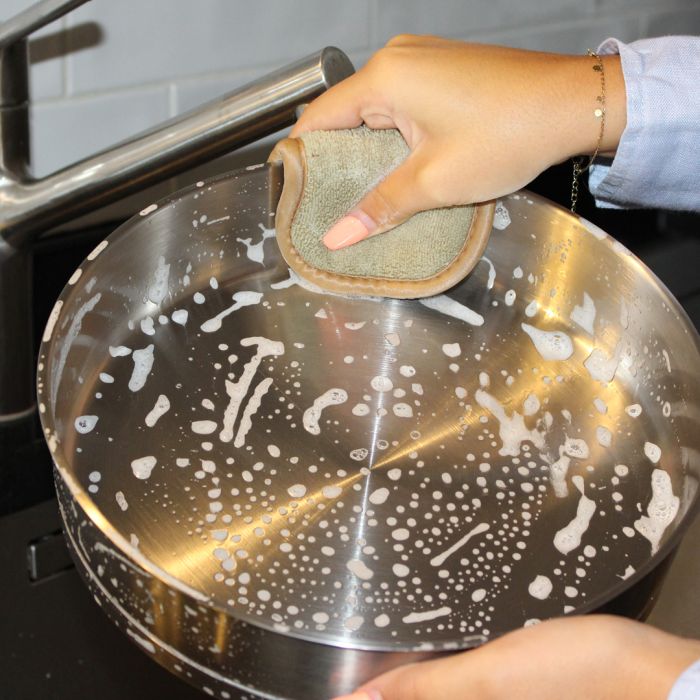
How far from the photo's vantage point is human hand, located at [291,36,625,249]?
413 millimetres

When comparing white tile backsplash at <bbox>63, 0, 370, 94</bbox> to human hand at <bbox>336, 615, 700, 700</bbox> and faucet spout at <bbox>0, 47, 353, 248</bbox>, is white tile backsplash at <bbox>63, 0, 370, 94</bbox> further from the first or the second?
human hand at <bbox>336, 615, 700, 700</bbox>

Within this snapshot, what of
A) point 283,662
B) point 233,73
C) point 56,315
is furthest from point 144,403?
point 233,73

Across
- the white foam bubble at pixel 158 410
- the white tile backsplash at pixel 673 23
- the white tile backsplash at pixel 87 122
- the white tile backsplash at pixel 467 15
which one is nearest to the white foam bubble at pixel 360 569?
the white foam bubble at pixel 158 410

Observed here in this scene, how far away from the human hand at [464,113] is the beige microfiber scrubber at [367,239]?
10 mm

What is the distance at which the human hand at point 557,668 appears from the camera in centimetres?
28

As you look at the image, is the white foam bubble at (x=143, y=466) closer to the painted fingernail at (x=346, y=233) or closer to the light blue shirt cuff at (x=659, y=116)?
the painted fingernail at (x=346, y=233)

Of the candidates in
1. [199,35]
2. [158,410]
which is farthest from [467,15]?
[158,410]

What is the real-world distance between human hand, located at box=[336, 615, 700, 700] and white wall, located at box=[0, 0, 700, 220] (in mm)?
416

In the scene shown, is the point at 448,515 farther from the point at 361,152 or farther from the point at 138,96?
the point at 138,96

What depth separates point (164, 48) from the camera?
0.58 meters

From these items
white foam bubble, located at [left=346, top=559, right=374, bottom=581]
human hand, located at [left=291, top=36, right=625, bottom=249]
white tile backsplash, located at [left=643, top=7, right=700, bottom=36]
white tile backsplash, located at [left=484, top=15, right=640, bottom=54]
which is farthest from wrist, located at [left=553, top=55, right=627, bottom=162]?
white tile backsplash, located at [left=643, top=7, right=700, bottom=36]

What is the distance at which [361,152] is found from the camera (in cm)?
45

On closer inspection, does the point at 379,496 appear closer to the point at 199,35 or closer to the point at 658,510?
the point at 658,510

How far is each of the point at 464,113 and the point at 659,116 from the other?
0.11m
